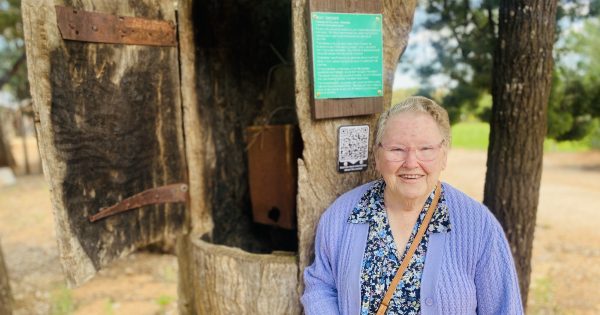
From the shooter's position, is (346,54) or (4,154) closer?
(346,54)

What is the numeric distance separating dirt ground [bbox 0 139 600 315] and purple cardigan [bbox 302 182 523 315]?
2.86 metres

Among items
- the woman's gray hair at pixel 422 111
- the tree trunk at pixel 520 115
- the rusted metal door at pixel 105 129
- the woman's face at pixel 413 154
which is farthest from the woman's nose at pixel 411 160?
the rusted metal door at pixel 105 129

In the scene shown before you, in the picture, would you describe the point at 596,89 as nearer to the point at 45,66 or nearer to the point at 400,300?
the point at 400,300

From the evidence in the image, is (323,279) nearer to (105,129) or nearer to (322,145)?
(322,145)

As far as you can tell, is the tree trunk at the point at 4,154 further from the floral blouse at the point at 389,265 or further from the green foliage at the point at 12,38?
the floral blouse at the point at 389,265

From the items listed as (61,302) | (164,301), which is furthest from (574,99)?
(61,302)

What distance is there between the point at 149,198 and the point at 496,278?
168cm

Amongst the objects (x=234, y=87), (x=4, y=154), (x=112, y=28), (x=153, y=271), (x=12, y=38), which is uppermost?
(x=12, y=38)

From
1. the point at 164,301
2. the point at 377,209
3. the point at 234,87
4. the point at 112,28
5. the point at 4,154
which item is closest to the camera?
the point at 377,209

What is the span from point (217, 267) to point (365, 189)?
0.87 meters

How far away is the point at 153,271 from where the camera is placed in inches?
201

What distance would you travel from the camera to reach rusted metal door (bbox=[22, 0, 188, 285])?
5.79 ft

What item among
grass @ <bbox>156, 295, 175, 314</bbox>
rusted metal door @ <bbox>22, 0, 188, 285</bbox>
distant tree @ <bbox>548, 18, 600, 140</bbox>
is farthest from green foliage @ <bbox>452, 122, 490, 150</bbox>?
rusted metal door @ <bbox>22, 0, 188, 285</bbox>

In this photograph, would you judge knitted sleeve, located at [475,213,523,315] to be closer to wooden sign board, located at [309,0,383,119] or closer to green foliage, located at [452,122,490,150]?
wooden sign board, located at [309,0,383,119]
